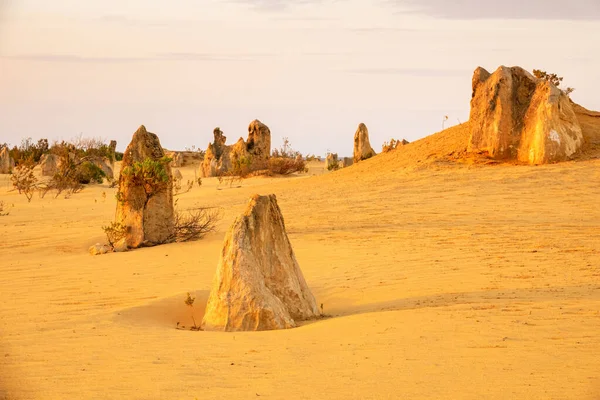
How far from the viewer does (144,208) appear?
42.3ft

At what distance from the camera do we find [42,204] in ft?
70.5

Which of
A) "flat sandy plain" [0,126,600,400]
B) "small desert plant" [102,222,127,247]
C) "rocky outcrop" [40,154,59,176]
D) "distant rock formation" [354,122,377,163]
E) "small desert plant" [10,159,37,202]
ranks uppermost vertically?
"distant rock formation" [354,122,377,163]

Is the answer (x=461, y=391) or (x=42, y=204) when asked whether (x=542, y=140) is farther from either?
(x=461, y=391)

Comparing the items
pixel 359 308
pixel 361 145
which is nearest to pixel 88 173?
pixel 361 145

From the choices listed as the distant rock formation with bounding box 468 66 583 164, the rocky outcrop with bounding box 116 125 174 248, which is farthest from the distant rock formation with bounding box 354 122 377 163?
the rocky outcrop with bounding box 116 125 174 248

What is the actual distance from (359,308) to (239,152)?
24522mm

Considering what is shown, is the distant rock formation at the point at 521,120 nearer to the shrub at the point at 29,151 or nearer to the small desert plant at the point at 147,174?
the small desert plant at the point at 147,174

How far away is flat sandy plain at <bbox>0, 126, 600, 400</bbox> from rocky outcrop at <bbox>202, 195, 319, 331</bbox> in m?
0.30

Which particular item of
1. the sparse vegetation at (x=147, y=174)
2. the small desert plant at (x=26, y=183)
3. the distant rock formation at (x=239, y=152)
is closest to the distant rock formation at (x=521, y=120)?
the sparse vegetation at (x=147, y=174)

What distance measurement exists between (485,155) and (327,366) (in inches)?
610

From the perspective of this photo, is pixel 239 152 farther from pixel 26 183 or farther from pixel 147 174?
pixel 147 174

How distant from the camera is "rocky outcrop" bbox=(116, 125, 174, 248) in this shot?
1270 centimetres

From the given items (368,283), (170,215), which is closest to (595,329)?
(368,283)

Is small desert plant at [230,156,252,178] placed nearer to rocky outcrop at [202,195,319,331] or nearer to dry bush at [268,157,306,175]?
dry bush at [268,157,306,175]
